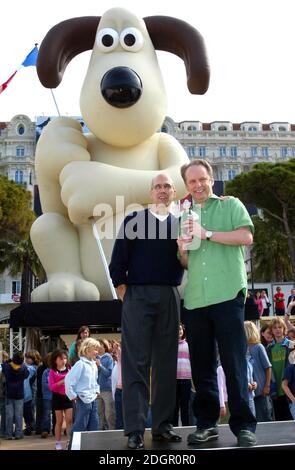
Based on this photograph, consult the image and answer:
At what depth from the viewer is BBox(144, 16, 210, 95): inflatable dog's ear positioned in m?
8.45

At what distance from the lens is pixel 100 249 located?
8.82m

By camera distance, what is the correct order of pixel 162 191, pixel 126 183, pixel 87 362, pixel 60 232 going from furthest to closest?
pixel 60 232
pixel 126 183
pixel 87 362
pixel 162 191

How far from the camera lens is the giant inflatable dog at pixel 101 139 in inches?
323

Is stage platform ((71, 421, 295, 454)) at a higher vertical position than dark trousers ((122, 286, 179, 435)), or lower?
lower

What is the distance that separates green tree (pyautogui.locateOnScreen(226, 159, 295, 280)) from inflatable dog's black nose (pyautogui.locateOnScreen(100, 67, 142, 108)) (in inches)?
847

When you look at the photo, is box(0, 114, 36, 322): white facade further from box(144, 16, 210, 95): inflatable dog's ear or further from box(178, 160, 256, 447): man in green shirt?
box(178, 160, 256, 447): man in green shirt

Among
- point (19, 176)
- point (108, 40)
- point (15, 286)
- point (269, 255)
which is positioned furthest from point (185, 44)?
point (19, 176)

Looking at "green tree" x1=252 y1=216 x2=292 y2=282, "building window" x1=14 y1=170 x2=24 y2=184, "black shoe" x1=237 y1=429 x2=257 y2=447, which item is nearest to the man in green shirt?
"black shoe" x1=237 y1=429 x2=257 y2=447

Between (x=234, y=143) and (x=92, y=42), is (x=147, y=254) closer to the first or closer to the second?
(x=92, y=42)

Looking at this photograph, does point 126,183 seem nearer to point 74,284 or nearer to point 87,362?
point 74,284

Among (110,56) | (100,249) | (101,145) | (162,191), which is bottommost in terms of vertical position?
(162,191)

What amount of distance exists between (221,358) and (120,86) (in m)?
5.32

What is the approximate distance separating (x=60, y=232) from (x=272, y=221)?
75.0ft

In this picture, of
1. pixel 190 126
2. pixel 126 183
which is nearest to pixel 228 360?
pixel 126 183
